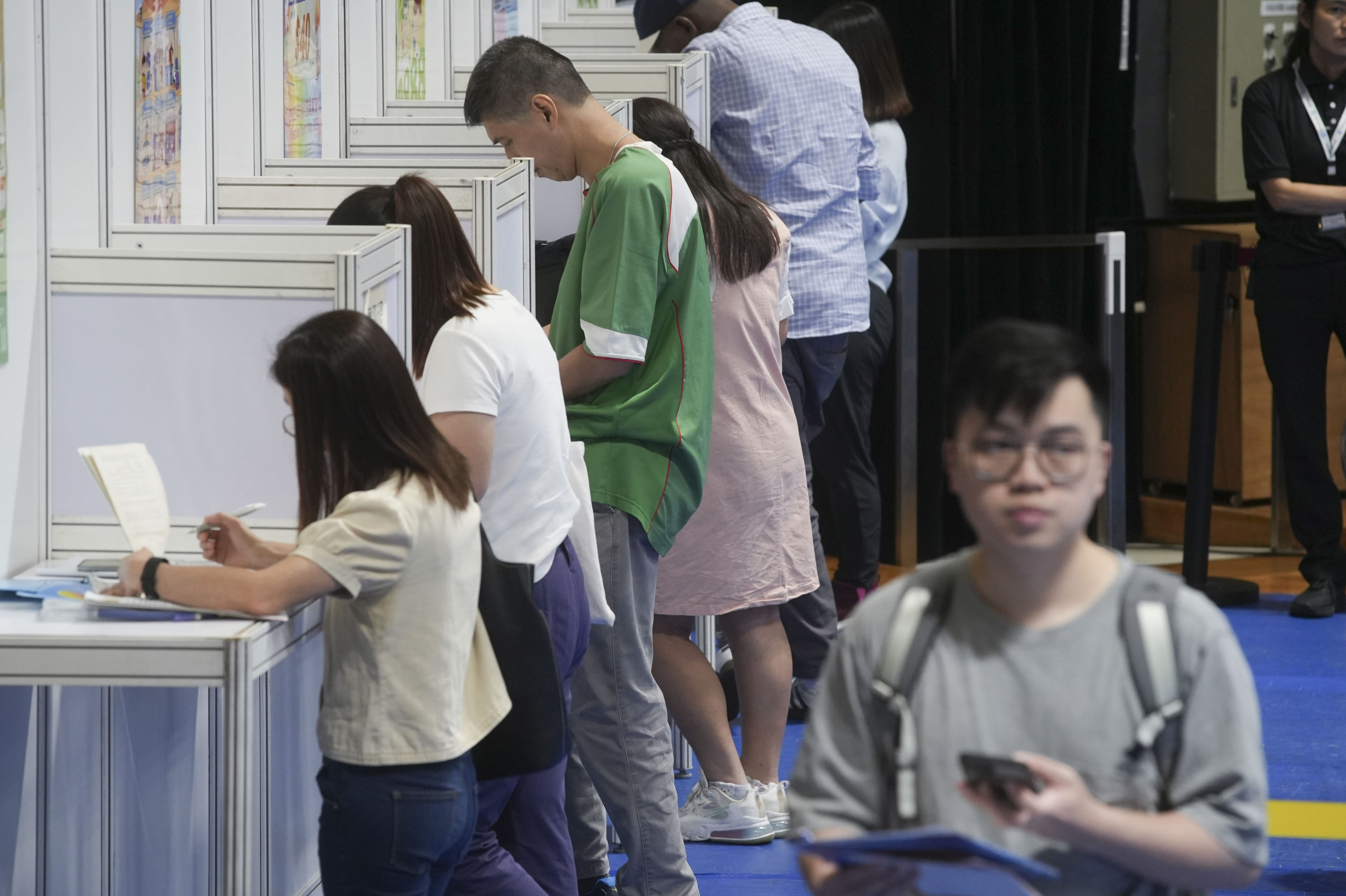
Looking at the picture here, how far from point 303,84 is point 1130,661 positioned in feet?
8.82

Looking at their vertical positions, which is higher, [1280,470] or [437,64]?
[437,64]

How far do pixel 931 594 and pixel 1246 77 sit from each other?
17.4 ft

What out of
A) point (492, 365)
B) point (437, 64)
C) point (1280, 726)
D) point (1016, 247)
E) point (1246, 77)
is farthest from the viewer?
point (1246, 77)

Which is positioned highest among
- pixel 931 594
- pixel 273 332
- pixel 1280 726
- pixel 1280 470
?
pixel 273 332

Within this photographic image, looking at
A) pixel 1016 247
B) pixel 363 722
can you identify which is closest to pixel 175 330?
pixel 363 722

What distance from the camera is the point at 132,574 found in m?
1.99

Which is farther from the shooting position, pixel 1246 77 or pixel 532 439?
pixel 1246 77

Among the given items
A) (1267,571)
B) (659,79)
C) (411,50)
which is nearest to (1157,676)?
(659,79)

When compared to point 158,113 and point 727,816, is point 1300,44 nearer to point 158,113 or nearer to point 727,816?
point 727,816

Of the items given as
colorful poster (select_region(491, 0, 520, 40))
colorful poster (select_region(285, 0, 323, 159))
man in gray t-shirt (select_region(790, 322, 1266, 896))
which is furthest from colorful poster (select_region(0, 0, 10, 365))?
colorful poster (select_region(491, 0, 520, 40))

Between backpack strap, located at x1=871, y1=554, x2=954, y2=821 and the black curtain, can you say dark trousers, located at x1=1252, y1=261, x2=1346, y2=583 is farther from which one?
backpack strap, located at x1=871, y1=554, x2=954, y2=821

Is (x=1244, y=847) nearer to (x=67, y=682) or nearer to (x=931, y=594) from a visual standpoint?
(x=931, y=594)

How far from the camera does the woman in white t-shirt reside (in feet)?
7.28

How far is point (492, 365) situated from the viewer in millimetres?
2227
